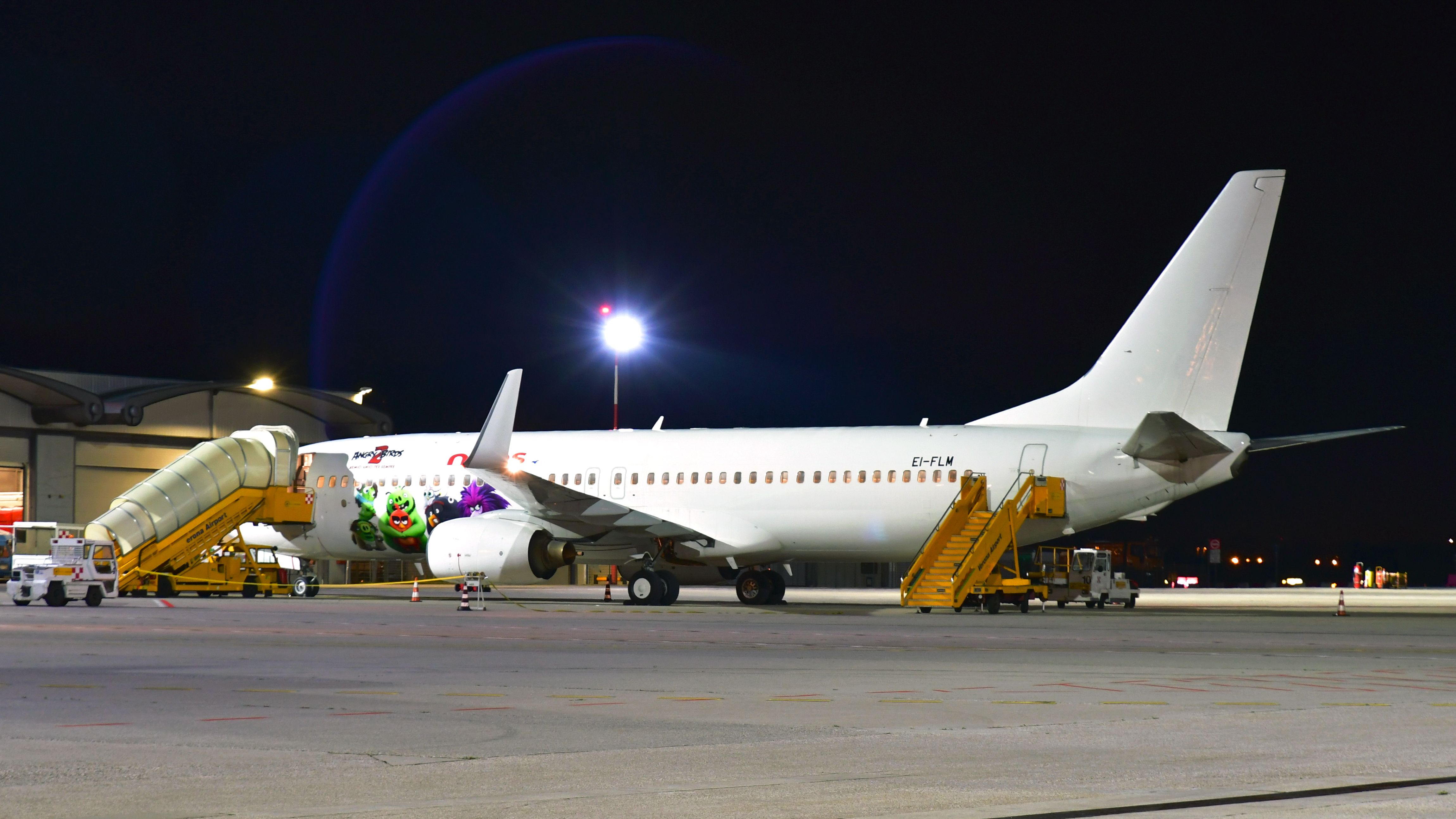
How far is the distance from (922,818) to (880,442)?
2501 cm

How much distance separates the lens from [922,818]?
7.46 metres

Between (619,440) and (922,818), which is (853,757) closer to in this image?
(922,818)

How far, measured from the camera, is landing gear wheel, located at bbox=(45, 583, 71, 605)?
102 ft

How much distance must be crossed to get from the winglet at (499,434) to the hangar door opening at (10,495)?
37224 mm

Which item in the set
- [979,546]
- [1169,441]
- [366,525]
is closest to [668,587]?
[979,546]

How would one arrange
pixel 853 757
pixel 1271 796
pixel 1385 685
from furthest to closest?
pixel 1385 685
pixel 853 757
pixel 1271 796

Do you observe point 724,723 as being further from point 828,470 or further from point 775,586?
point 775,586

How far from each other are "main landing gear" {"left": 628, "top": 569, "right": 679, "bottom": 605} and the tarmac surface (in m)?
10.6

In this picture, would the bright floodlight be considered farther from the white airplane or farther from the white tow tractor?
the white tow tractor

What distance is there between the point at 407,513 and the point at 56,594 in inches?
328

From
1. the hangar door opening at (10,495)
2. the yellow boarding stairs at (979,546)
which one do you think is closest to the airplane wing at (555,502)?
the yellow boarding stairs at (979,546)

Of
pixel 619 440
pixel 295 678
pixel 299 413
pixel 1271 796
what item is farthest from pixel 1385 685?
pixel 299 413

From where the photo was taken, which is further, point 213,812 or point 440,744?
point 440,744

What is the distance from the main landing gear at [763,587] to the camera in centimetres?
3566
